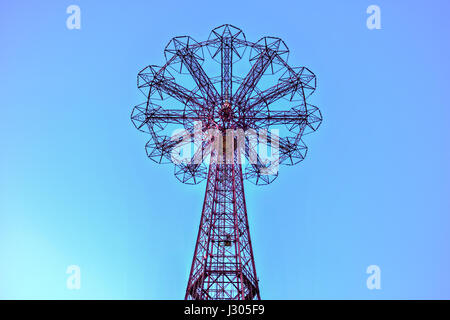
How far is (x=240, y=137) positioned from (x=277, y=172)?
340 cm

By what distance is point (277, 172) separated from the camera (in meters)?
25.4

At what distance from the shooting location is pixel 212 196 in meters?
22.5
